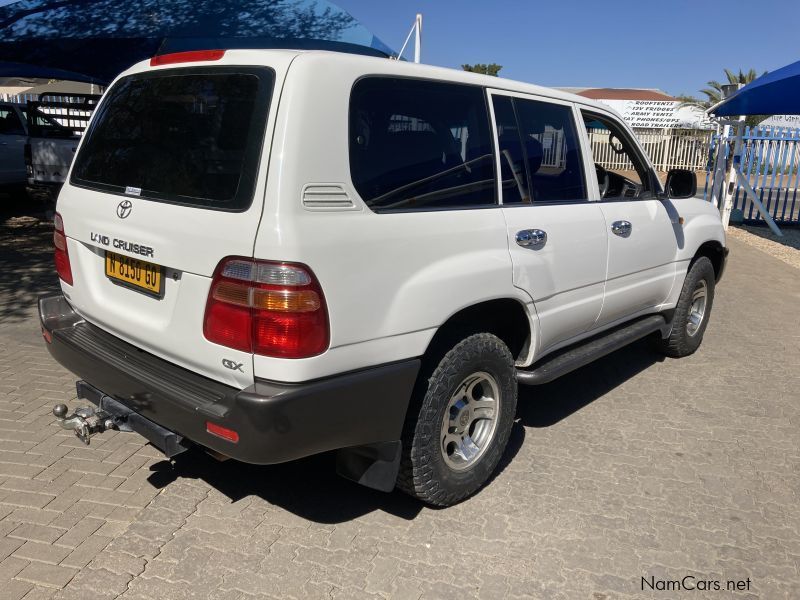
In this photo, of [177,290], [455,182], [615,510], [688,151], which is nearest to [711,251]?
[615,510]

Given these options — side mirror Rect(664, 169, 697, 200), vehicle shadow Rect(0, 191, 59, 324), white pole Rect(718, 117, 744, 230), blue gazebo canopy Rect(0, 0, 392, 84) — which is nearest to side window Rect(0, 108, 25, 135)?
vehicle shadow Rect(0, 191, 59, 324)

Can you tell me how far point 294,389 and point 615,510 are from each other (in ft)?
6.00

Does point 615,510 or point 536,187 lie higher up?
point 536,187

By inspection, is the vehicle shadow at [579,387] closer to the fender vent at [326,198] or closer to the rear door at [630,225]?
the rear door at [630,225]

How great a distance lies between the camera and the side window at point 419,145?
252 centimetres

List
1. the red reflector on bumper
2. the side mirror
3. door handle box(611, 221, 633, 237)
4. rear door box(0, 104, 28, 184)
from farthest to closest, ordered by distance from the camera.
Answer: rear door box(0, 104, 28, 184), the side mirror, door handle box(611, 221, 633, 237), the red reflector on bumper

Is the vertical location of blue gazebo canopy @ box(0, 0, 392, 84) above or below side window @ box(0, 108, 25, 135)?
above

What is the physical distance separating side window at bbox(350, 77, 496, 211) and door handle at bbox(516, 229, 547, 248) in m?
0.22

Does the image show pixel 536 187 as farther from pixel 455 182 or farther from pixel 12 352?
pixel 12 352

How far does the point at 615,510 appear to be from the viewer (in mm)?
3148

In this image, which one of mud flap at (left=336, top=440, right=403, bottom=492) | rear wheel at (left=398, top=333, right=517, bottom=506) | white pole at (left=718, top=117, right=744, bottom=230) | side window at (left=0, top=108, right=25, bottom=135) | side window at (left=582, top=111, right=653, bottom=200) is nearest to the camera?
mud flap at (left=336, top=440, right=403, bottom=492)

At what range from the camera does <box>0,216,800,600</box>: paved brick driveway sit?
2.61 metres

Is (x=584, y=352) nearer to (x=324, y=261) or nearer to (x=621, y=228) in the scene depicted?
(x=621, y=228)

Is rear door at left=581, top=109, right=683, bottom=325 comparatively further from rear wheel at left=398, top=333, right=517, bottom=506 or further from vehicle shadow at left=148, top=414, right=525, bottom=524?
vehicle shadow at left=148, top=414, right=525, bottom=524
